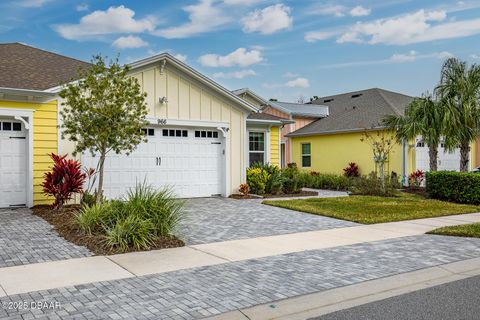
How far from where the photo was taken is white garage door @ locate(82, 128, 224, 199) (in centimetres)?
1410

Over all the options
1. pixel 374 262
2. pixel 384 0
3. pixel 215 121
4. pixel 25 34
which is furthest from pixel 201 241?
pixel 25 34

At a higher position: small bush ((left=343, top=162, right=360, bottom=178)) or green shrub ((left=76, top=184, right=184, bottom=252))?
small bush ((left=343, top=162, right=360, bottom=178))

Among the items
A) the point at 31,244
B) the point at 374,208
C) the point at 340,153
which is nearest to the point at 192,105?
the point at 374,208

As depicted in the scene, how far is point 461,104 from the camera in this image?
56.9ft

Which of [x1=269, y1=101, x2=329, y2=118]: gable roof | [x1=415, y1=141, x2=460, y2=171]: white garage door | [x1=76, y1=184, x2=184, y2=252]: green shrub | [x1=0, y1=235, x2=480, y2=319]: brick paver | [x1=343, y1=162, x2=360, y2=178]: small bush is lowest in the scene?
[x1=0, y1=235, x2=480, y2=319]: brick paver

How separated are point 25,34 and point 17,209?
32.2ft

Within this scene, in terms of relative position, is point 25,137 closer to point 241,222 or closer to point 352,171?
point 241,222

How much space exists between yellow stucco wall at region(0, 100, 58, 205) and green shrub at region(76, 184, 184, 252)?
4344 millimetres

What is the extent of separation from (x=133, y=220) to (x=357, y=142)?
58.1 ft

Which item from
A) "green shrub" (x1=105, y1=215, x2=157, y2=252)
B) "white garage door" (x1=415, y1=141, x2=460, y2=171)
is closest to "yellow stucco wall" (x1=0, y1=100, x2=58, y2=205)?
"green shrub" (x1=105, y1=215, x2=157, y2=252)

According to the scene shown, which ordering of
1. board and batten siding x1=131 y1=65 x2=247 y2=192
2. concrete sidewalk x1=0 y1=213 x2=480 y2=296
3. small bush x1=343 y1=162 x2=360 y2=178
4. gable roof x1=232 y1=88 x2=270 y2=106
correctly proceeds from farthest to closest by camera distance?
small bush x1=343 y1=162 x2=360 y2=178
gable roof x1=232 y1=88 x2=270 y2=106
board and batten siding x1=131 y1=65 x2=247 y2=192
concrete sidewalk x1=0 y1=213 x2=480 y2=296

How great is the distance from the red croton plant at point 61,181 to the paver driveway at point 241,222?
11.0 feet

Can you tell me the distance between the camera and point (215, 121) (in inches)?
629

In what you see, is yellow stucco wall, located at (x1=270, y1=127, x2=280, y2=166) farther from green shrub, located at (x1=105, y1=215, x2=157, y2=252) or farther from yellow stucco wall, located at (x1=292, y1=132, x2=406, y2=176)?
green shrub, located at (x1=105, y1=215, x2=157, y2=252)
